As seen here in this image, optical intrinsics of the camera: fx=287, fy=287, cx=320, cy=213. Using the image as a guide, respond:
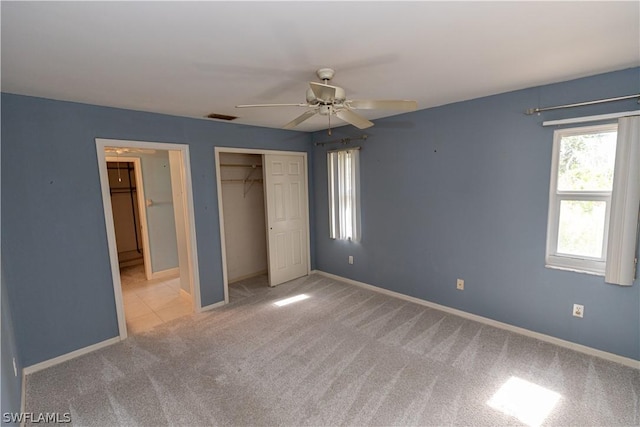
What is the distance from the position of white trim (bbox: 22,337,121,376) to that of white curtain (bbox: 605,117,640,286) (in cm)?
464

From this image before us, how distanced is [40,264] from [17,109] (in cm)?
133

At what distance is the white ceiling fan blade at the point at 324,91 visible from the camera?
1671mm

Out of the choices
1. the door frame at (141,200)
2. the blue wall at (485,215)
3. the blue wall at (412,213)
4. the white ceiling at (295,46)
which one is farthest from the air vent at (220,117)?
the door frame at (141,200)

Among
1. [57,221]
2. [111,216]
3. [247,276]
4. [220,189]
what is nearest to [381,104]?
[220,189]

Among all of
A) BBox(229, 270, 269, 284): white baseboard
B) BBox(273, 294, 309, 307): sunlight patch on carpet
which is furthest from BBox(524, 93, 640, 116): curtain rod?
BBox(229, 270, 269, 284): white baseboard

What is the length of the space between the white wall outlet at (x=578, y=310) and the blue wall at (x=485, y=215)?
35 millimetres

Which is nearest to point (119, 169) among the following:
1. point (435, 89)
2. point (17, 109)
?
point (17, 109)

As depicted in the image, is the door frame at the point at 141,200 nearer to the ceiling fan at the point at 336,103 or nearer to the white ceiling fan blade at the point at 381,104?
the ceiling fan at the point at 336,103

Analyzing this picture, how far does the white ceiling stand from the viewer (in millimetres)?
1375

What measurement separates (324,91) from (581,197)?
8.20 feet

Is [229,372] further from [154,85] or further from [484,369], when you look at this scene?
[154,85]

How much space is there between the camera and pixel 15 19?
4.38 ft

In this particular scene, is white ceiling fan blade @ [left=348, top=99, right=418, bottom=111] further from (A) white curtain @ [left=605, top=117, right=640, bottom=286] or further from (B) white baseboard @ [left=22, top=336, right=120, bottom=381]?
(B) white baseboard @ [left=22, top=336, right=120, bottom=381]

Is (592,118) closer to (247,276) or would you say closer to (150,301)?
(247,276)
